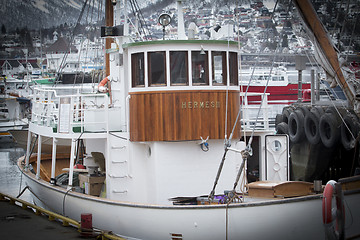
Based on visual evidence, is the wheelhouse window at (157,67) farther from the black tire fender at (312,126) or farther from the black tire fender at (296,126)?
the black tire fender at (296,126)

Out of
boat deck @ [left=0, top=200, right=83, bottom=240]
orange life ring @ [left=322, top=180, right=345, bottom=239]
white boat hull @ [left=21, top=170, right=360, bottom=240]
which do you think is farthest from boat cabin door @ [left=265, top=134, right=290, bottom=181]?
boat deck @ [left=0, top=200, right=83, bottom=240]

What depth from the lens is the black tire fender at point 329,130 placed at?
18.7m

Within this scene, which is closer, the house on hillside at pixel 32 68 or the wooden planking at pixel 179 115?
the wooden planking at pixel 179 115

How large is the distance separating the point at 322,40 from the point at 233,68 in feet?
8.22

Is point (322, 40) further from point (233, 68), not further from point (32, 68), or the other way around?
point (32, 68)

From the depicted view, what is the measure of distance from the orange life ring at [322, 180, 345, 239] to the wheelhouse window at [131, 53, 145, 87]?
4.75 meters

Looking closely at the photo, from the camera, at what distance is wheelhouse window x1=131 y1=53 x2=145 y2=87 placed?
11.9 meters

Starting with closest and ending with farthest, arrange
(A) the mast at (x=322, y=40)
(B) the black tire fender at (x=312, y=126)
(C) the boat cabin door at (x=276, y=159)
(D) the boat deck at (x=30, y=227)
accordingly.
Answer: (D) the boat deck at (x=30, y=227)
(C) the boat cabin door at (x=276, y=159)
(A) the mast at (x=322, y=40)
(B) the black tire fender at (x=312, y=126)

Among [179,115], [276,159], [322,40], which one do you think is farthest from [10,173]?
[322,40]

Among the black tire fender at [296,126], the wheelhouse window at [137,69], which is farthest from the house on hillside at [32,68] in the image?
the wheelhouse window at [137,69]

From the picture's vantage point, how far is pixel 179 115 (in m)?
11.5

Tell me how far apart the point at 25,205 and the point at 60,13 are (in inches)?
4011

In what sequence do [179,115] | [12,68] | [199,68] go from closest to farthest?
[179,115]
[199,68]
[12,68]

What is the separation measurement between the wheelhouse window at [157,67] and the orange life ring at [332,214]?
432cm
